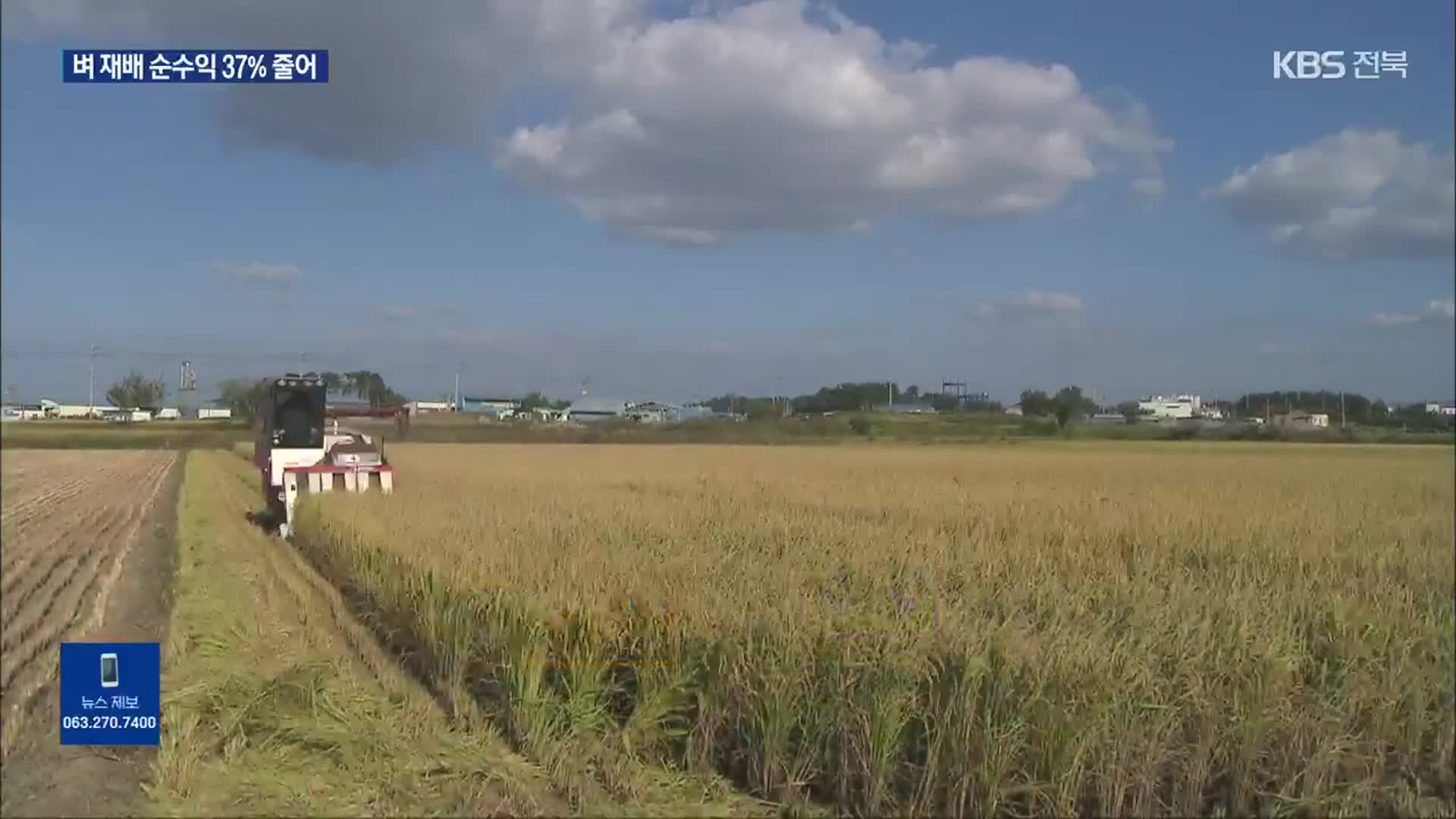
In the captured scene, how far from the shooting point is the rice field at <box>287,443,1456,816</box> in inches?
195

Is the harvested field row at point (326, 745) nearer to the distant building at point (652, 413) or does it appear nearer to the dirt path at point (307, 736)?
the dirt path at point (307, 736)

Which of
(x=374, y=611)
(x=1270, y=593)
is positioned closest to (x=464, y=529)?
(x=374, y=611)

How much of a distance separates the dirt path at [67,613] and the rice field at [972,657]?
2.09 meters

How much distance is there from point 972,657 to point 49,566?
11.3 m

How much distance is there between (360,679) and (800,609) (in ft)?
11.3

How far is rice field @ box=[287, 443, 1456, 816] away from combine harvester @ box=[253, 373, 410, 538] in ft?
22.4

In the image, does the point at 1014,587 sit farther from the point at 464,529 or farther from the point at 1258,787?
the point at 464,529

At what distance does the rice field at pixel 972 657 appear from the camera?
496 cm

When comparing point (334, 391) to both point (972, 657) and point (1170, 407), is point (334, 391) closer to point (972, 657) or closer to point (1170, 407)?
point (972, 657)

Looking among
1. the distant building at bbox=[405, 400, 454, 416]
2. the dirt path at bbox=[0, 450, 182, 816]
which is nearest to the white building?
the distant building at bbox=[405, 400, 454, 416]

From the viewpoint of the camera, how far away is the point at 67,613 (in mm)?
8875

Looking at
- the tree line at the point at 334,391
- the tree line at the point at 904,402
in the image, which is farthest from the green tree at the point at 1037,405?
the tree line at the point at 334,391

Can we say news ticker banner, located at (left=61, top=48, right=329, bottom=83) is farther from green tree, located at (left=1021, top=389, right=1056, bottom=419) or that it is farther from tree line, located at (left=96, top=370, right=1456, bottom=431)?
green tree, located at (left=1021, top=389, right=1056, bottom=419)

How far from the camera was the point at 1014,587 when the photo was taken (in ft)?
→ 23.7
